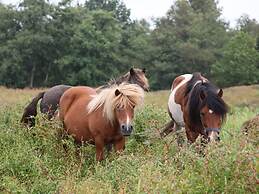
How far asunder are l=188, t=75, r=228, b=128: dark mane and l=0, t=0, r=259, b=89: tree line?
37.7m

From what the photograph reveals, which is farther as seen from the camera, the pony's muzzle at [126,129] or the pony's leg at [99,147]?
the pony's leg at [99,147]

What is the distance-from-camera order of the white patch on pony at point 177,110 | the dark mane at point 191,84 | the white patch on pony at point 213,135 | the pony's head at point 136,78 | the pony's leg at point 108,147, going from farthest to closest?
the pony's head at point 136,78
the white patch on pony at point 177,110
the dark mane at point 191,84
the pony's leg at point 108,147
the white patch on pony at point 213,135

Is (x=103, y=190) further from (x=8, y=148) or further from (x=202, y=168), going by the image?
(x=8, y=148)

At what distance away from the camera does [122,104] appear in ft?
20.6

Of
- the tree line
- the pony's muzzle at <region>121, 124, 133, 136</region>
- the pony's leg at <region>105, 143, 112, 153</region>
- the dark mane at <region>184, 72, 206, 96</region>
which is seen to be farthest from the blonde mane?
the tree line

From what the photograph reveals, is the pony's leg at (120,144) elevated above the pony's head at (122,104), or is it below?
below

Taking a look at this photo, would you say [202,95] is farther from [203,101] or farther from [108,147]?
[108,147]

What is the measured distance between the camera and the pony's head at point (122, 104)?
20.2 feet

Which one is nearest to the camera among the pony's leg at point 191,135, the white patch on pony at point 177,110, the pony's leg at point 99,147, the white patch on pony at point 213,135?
the white patch on pony at point 213,135

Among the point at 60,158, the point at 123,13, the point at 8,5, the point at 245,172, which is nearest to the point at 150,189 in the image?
the point at 245,172

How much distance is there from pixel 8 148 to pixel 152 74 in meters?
45.7

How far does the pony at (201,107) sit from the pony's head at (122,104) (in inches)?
32.2

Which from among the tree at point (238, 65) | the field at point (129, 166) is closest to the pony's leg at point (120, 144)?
the field at point (129, 166)

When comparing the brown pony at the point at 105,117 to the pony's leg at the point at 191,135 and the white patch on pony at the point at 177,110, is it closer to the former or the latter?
the pony's leg at the point at 191,135
